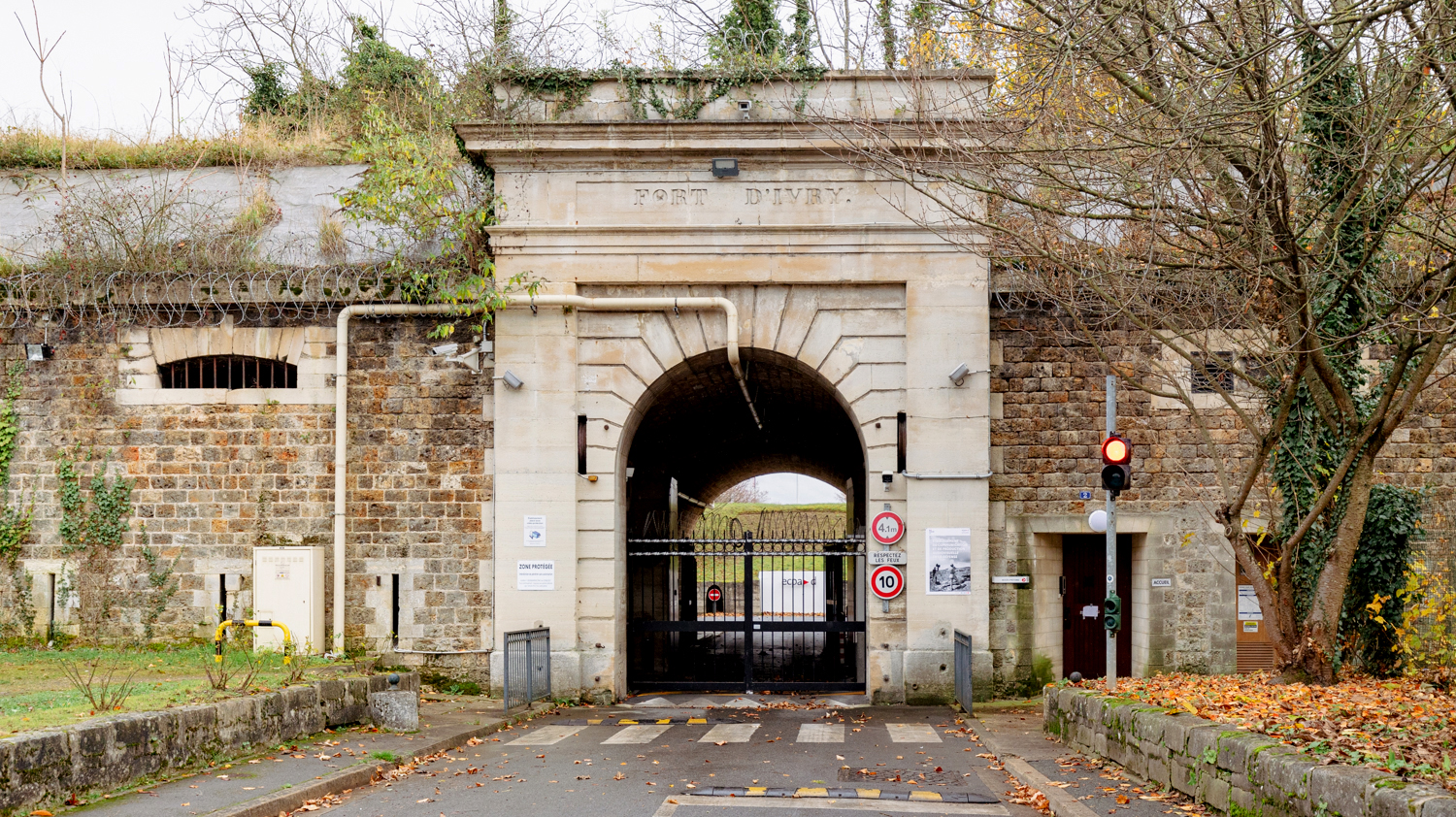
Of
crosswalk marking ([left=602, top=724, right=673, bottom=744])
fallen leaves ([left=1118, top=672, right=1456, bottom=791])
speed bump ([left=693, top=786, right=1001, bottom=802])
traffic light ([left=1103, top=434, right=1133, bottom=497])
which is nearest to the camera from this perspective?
fallen leaves ([left=1118, top=672, right=1456, bottom=791])

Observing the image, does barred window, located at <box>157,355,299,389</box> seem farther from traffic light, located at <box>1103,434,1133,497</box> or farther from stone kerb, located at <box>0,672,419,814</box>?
traffic light, located at <box>1103,434,1133,497</box>

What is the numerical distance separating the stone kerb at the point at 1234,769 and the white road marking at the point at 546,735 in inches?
189

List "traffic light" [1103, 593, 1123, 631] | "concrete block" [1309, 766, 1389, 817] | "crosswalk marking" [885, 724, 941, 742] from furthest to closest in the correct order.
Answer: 1. "crosswalk marking" [885, 724, 941, 742]
2. "traffic light" [1103, 593, 1123, 631]
3. "concrete block" [1309, 766, 1389, 817]

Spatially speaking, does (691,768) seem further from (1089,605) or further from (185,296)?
(185,296)

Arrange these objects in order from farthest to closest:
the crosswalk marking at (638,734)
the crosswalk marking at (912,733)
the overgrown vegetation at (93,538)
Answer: the overgrown vegetation at (93,538) → the crosswalk marking at (912,733) → the crosswalk marking at (638,734)

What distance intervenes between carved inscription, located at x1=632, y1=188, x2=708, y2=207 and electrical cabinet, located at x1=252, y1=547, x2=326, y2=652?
19.1 feet

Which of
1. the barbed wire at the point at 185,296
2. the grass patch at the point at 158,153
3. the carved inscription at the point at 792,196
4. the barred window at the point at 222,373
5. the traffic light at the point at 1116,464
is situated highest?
the grass patch at the point at 158,153

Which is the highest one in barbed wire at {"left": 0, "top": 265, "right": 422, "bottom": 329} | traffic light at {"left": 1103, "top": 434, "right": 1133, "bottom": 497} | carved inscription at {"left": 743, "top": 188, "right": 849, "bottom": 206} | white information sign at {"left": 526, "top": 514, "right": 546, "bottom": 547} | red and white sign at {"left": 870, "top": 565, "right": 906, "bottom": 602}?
carved inscription at {"left": 743, "top": 188, "right": 849, "bottom": 206}

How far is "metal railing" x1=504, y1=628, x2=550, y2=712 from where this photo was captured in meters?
13.4

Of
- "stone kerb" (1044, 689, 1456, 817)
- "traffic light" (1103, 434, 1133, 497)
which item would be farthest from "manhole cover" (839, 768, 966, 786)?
"traffic light" (1103, 434, 1133, 497)

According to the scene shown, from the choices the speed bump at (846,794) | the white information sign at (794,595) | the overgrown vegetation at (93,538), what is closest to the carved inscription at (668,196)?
the white information sign at (794,595)

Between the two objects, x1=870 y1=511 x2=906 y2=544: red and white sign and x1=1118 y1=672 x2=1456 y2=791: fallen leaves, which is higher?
x1=870 y1=511 x2=906 y2=544: red and white sign

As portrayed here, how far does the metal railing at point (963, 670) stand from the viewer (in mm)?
13515

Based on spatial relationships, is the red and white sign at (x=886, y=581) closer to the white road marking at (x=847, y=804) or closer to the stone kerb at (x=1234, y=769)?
the stone kerb at (x=1234, y=769)
